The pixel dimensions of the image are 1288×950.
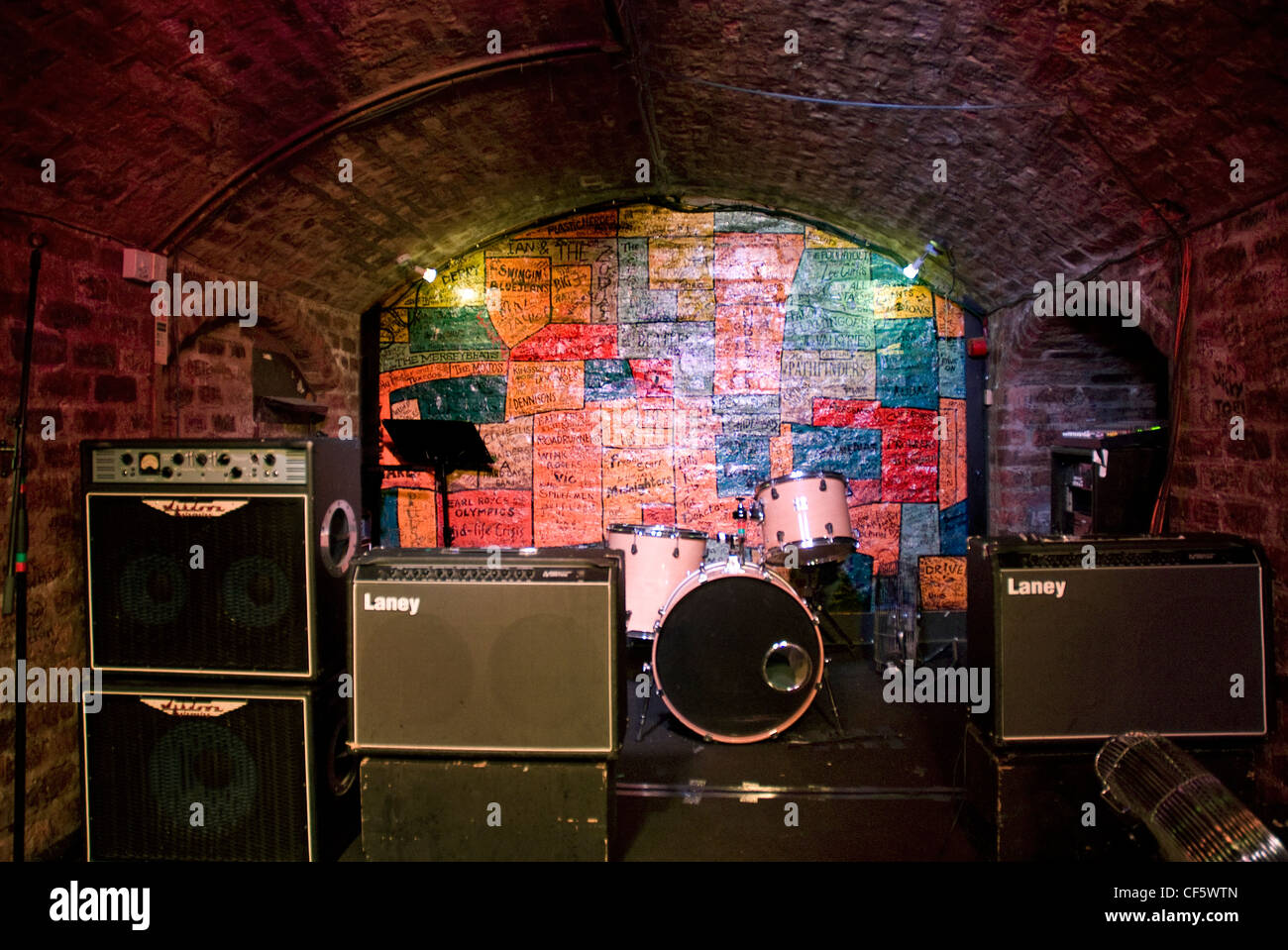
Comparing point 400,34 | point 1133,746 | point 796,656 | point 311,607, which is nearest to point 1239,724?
point 1133,746

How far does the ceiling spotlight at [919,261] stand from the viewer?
434 centimetres

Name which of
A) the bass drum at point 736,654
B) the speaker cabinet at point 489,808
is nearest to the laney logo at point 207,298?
the speaker cabinet at point 489,808

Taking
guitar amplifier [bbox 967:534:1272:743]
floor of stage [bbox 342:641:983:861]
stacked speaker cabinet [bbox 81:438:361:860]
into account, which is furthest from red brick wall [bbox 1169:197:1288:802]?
stacked speaker cabinet [bbox 81:438:361:860]

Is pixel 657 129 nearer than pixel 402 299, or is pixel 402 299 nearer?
pixel 657 129

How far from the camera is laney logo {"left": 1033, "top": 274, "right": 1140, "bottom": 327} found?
10.5ft

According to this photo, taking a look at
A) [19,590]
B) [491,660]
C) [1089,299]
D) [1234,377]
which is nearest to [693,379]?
[1089,299]

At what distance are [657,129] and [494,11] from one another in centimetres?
137

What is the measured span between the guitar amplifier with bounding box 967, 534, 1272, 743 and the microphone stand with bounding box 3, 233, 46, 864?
3.13 metres

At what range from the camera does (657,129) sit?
12.2ft

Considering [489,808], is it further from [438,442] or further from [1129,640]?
[438,442]

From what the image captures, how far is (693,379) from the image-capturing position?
16.3ft

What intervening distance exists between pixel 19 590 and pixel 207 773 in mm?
846
